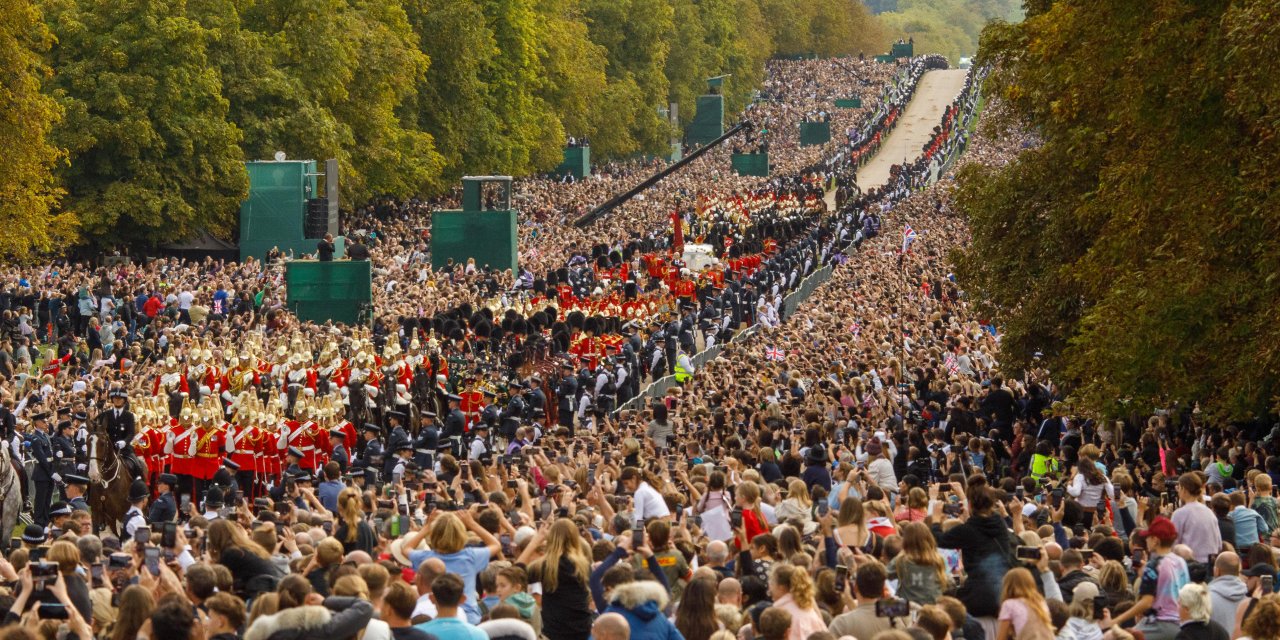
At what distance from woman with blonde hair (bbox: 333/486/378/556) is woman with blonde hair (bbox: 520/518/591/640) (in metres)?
2.26

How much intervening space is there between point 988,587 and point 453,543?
2.96 meters

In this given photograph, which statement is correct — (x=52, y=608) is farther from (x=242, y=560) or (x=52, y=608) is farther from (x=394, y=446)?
(x=394, y=446)

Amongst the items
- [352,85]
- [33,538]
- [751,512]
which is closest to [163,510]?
[33,538]

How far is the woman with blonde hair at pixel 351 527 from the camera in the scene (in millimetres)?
13797

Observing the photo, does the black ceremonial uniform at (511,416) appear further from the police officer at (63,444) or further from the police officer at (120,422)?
the police officer at (63,444)

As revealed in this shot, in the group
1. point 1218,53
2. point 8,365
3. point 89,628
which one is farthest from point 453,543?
point 8,365

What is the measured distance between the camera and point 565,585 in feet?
38.6

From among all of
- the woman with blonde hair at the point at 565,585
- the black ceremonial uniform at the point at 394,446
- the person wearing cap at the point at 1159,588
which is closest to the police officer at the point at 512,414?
the black ceremonial uniform at the point at 394,446

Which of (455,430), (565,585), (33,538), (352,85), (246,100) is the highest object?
(352,85)

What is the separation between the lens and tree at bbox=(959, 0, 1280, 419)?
63.2 ft

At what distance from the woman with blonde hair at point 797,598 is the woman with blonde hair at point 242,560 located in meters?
2.90

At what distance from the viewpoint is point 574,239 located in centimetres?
5672

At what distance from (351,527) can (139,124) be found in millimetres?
35922

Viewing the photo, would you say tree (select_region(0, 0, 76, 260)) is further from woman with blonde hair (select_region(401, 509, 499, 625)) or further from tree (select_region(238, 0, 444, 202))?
woman with blonde hair (select_region(401, 509, 499, 625))
